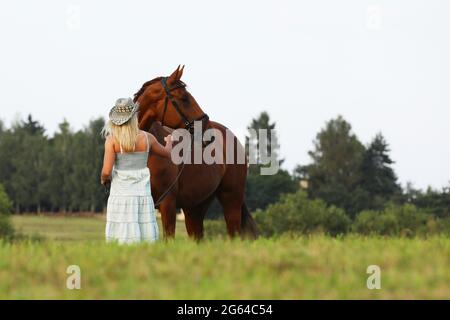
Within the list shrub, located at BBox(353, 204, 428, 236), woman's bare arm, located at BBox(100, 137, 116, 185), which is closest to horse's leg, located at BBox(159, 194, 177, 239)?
woman's bare arm, located at BBox(100, 137, 116, 185)

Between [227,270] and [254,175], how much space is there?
3586 inches

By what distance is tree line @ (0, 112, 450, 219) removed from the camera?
323 ft

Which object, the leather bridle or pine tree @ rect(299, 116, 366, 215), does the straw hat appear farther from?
pine tree @ rect(299, 116, 366, 215)

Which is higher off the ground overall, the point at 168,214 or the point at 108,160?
the point at 108,160

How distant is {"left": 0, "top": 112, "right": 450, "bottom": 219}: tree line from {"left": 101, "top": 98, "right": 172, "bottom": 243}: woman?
8380cm

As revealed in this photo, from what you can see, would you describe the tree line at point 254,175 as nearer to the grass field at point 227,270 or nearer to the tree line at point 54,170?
the tree line at point 54,170

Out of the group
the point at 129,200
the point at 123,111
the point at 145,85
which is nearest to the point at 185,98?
the point at 145,85

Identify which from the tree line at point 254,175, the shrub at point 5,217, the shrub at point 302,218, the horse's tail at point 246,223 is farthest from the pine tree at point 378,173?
the horse's tail at point 246,223

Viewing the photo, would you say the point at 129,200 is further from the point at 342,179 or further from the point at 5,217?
the point at 342,179

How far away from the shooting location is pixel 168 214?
11.4m

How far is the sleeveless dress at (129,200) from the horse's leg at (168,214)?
1.02 m

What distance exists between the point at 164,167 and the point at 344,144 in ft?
311
